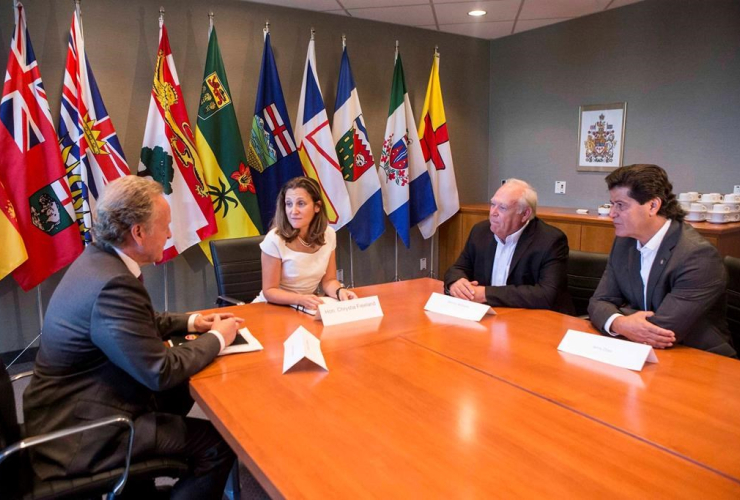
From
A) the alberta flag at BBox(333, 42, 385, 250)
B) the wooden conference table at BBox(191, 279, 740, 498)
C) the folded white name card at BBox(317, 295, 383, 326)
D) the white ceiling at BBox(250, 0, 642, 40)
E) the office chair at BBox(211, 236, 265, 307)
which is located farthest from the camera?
the alberta flag at BBox(333, 42, 385, 250)

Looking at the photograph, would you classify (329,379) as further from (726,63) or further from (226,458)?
(726,63)

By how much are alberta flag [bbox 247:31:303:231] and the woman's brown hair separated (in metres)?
1.33

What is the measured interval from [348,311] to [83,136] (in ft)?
7.27

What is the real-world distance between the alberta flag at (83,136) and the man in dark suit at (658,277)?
282cm

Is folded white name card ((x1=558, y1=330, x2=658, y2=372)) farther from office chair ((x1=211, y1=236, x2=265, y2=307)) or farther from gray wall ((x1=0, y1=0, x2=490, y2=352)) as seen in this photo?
gray wall ((x1=0, y1=0, x2=490, y2=352))

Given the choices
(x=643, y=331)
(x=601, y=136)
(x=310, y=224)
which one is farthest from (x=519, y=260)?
(x=601, y=136)

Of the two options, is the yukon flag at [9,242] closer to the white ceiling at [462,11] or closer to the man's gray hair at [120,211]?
the man's gray hair at [120,211]

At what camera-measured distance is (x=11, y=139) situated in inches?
114

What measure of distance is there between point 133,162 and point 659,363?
131 inches

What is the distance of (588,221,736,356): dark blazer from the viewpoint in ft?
5.47

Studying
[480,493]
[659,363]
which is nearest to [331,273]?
[659,363]

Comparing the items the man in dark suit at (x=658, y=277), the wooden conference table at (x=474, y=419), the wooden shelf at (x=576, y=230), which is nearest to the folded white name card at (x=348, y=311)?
the wooden conference table at (x=474, y=419)

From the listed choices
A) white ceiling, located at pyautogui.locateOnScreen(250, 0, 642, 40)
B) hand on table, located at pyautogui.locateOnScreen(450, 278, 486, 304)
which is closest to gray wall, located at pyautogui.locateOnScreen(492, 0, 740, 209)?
white ceiling, located at pyautogui.locateOnScreen(250, 0, 642, 40)

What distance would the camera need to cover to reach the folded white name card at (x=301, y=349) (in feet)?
4.94
